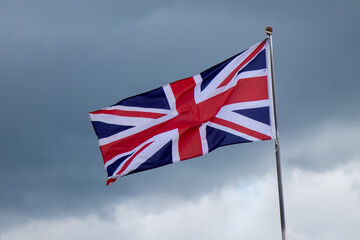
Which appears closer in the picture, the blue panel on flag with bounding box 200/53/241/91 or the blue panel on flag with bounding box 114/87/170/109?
the blue panel on flag with bounding box 200/53/241/91

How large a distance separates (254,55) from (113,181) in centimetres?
796

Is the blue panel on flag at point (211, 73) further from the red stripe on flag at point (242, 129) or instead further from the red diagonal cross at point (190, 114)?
the red stripe on flag at point (242, 129)

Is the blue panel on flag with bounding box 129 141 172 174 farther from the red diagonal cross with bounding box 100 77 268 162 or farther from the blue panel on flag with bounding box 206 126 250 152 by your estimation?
the blue panel on flag with bounding box 206 126 250 152

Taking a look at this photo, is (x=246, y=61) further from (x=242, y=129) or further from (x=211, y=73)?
(x=242, y=129)

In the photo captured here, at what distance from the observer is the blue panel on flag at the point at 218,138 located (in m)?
26.7

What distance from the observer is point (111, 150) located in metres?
29.0

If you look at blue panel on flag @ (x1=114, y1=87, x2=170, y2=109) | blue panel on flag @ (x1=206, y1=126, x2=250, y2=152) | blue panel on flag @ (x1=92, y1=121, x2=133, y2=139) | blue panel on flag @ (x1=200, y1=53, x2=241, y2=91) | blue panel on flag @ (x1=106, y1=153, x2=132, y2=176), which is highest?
blue panel on flag @ (x1=200, y1=53, x2=241, y2=91)

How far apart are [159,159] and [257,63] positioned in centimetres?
566

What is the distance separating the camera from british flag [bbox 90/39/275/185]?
27000 millimetres

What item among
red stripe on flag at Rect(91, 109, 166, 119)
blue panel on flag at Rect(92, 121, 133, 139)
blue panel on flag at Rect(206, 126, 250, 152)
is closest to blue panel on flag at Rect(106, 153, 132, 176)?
blue panel on flag at Rect(92, 121, 133, 139)

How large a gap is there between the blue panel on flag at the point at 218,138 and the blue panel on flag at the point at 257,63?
2.79 meters

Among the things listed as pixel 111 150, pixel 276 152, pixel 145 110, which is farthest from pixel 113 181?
pixel 276 152

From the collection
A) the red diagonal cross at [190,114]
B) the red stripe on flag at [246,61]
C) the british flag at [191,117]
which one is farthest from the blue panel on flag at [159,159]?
the red stripe on flag at [246,61]

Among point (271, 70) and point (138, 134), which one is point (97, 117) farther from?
point (271, 70)
